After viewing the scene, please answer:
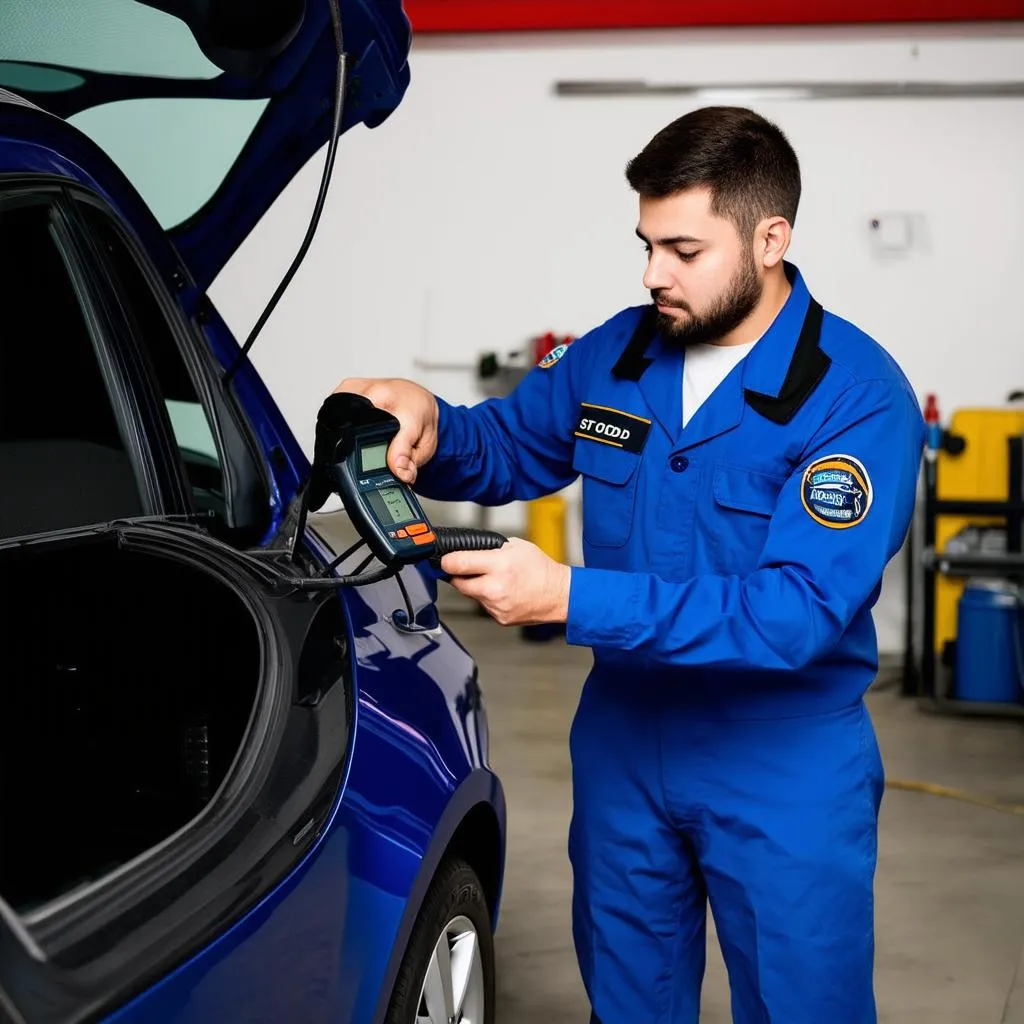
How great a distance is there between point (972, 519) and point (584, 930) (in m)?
3.96

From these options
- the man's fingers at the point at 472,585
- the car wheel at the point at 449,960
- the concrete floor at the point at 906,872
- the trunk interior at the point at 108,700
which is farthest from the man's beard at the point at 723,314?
the concrete floor at the point at 906,872

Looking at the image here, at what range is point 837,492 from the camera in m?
1.66

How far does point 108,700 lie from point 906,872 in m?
2.34

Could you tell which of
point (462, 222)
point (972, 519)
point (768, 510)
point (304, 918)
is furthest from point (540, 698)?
point (304, 918)

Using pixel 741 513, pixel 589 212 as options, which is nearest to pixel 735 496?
pixel 741 513

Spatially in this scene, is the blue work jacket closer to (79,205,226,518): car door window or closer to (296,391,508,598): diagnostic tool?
(296,391,508,598): diagnostic tool

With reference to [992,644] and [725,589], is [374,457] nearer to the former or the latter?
[725,589]

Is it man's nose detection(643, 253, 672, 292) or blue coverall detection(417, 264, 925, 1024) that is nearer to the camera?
blue coverall detection(417, 264, 925, 1024)

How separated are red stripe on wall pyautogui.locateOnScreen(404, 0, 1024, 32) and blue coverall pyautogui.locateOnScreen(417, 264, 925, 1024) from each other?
4155 mm

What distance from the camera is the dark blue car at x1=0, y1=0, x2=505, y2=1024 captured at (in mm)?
1491

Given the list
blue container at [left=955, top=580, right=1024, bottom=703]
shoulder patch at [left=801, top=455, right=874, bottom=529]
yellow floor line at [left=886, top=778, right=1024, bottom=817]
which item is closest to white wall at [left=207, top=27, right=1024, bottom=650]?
blue container at [left=955, top=580, right=1024, bottom=703]

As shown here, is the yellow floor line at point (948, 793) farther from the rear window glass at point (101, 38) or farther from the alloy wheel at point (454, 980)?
the rear window glass at point (101, 38)

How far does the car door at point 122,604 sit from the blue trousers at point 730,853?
47cm

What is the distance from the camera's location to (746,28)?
5.73 meters
